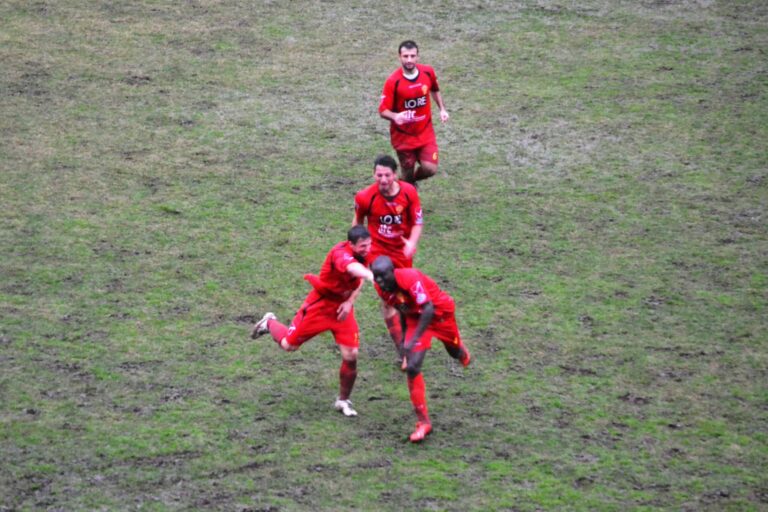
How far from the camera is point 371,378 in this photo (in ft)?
31.4

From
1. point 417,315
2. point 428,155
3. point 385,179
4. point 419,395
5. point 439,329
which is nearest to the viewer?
point 419,395

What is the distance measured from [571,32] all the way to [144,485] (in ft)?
40.4

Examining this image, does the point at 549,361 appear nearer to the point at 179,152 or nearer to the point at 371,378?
the point at 371,378

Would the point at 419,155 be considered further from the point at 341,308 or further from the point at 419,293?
the point at 419,293

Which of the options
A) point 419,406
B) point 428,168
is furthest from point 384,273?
point 428,168

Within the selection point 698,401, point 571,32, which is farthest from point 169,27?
point 698,401

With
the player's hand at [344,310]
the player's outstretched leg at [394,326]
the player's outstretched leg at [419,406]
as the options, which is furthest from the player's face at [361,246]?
the player's outstretched leg at [419,406]

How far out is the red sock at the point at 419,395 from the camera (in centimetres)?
838

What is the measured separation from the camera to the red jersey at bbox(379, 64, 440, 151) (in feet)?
38.1

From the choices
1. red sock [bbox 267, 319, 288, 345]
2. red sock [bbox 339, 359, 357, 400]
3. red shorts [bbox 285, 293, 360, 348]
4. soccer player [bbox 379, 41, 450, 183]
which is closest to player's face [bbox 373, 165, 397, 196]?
red shorts [bbox 285, 293, 360, 348]

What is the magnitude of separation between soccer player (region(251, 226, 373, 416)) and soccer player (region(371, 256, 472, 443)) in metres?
0.28

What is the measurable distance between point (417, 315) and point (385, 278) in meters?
0.48

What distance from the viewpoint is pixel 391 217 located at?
31.4ft

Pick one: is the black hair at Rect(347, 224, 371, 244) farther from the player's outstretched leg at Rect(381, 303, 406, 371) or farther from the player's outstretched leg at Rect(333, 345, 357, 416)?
the player's outstretched leg at Rect(381, 303, 406, 371)
